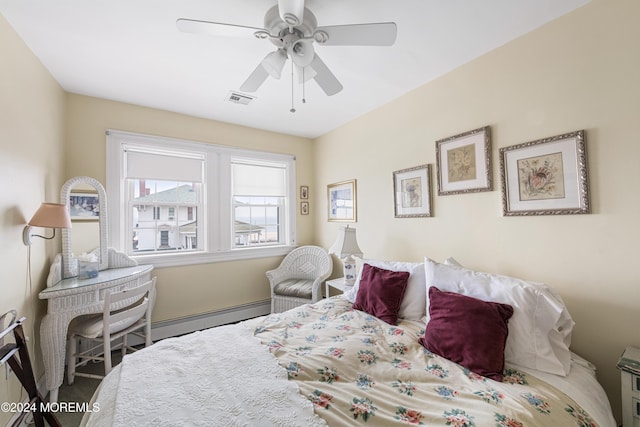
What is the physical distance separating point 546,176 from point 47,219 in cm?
352

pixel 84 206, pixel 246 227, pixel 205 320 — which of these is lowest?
pixel 205 320

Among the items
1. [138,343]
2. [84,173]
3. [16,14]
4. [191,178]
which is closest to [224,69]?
[16,14]

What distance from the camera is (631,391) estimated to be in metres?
1.23

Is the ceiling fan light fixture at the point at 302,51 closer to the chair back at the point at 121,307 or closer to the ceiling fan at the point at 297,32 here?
the ceiling fan at the point at 297,32

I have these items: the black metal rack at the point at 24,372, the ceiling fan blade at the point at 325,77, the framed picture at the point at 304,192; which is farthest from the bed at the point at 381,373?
the framed picture at the point at 304,192

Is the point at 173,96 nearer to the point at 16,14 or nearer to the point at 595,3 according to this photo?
the point at 16,14

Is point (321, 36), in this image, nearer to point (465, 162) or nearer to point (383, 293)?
point (465, 162)

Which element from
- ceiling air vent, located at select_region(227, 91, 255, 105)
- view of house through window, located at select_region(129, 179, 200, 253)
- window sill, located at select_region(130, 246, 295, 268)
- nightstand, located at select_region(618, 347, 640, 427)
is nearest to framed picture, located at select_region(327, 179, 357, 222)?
window sill, located at select_region(130, 246, 295, 268)

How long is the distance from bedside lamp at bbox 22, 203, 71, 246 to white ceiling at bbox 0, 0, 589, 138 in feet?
3.93

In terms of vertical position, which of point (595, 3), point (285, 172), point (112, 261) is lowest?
point (112, 261)

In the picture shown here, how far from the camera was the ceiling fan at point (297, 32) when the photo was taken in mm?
1284

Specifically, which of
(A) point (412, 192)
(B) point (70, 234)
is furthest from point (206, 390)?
(A) point (412, 192)

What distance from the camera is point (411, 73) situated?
7.51 feet

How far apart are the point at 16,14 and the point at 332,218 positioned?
325 cm
